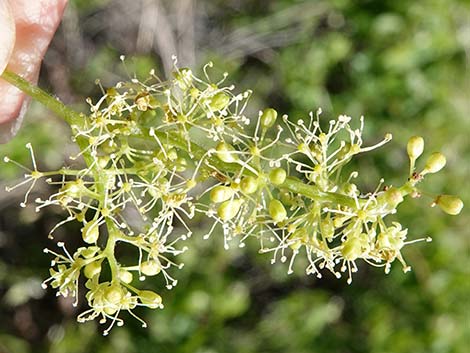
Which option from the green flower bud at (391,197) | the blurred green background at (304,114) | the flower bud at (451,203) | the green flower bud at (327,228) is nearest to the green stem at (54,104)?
the green flower bud at (327,228)

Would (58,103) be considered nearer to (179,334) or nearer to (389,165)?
(179,334)

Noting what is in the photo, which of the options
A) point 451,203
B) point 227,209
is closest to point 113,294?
point 227,209

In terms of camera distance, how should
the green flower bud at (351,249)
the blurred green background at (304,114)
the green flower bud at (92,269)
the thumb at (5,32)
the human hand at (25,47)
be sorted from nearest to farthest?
the green flower bud at (351,249)
the green flower bud at (92,269)
the thumb at (5,32)
the human hand at (25,47)
the blurred green background at (304,114)

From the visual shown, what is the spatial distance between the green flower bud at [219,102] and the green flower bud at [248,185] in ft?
0.72

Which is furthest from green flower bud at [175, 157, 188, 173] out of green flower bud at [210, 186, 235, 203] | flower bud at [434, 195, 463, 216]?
flower bud at [434, 195, 463, 216]

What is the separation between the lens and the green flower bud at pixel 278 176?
1.70 metres

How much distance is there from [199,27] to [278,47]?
44 centimetres

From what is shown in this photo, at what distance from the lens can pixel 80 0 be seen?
3.70m

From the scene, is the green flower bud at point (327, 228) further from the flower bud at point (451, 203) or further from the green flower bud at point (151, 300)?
the green flower bud at point (151, 300)

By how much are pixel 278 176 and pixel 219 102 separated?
27 centimetres

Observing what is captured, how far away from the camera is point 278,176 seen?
171cm

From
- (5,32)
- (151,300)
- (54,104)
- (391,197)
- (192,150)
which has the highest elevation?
(5,32)

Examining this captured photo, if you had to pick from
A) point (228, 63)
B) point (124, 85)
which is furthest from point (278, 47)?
point (124, 85)

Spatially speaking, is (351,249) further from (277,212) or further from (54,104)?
(54,104)
